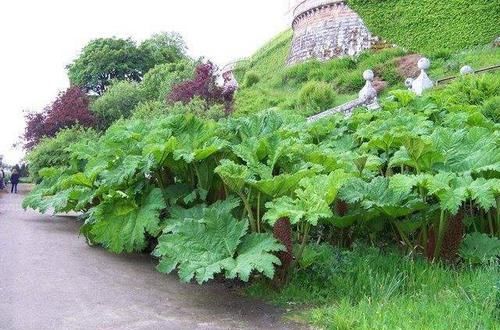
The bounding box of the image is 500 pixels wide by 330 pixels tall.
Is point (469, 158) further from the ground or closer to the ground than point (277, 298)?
further from the ground

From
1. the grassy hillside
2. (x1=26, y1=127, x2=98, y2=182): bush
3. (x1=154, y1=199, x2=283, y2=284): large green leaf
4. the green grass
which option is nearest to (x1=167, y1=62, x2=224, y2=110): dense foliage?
the grassy hillside

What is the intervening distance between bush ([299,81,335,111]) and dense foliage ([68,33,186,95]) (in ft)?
109

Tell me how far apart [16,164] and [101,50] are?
3525 cm

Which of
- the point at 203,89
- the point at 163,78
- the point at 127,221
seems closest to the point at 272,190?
the point at 127,221

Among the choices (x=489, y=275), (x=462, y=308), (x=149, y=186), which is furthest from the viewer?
(x=149, y=186)

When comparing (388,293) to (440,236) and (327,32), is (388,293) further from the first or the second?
(327,32)

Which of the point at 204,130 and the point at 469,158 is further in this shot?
the point at 204,130

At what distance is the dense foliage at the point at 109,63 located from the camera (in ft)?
182

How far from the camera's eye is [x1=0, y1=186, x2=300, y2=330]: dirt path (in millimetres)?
4117

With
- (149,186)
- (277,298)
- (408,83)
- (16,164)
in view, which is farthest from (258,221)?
(16,164)

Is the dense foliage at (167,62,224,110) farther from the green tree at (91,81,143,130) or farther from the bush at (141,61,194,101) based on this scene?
the bush at (141,61,194,101)

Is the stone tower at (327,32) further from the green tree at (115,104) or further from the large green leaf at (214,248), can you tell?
the large green leaf at (214,248)

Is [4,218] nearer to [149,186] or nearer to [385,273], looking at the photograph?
[149,186]

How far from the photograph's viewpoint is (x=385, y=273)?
15.8 ft
